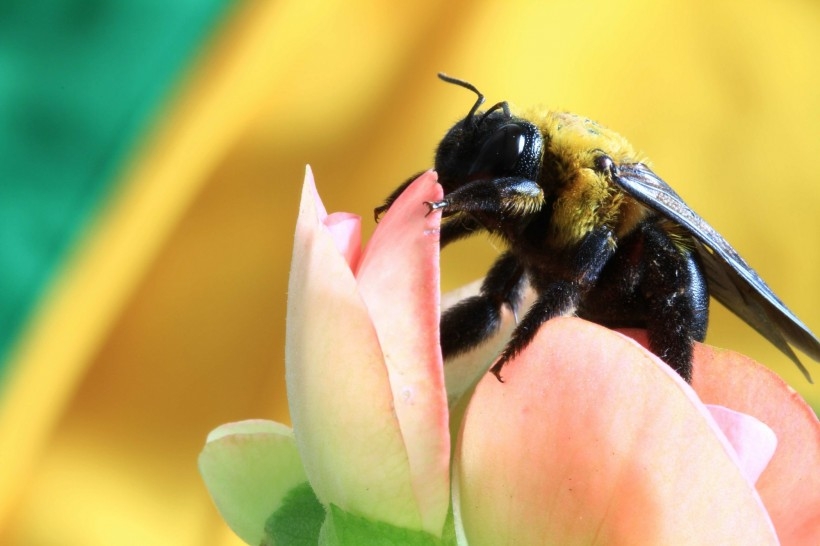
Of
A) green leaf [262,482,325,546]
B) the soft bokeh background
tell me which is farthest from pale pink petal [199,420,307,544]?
the soft bokeh background

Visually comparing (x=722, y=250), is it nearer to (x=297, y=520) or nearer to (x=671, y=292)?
(x=671, y=292)

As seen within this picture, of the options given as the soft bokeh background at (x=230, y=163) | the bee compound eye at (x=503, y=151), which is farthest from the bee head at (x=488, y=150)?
the soft bokeh background at (x=230, y=163)

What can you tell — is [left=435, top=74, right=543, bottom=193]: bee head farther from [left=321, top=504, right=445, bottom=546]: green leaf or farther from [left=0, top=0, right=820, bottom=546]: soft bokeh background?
[left=0, top=0, right=820, bottom=546]: soft bokeh background

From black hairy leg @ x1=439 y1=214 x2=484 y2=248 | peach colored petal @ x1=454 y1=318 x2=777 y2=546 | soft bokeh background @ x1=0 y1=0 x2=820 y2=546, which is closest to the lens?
peach colored petal @ x1=454 y1=318 x2=777 y2=546

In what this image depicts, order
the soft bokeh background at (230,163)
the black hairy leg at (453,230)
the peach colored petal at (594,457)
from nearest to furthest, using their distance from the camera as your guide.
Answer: the peach colored petal at (594,457), the black hairy leg at (453,230), the soft bokeh background at (230,163)

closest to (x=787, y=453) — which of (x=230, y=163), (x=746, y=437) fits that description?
(x=746, y=437)

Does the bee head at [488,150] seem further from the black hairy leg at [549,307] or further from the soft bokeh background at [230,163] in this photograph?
the soft bokeh background at [230,163]
